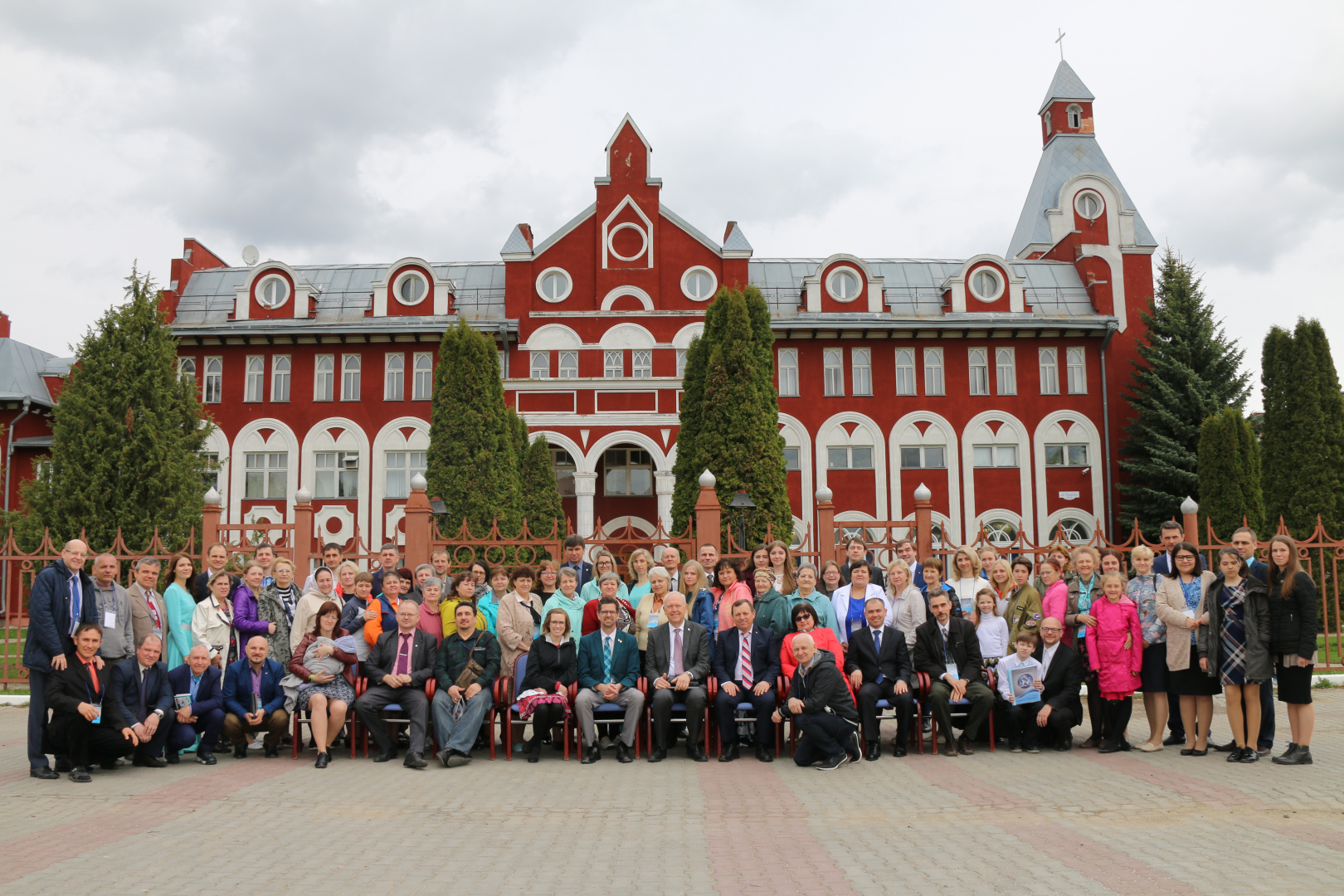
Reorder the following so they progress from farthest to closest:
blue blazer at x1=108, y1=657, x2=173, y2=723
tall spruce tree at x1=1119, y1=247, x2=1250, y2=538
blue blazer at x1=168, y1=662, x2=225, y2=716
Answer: tall spruce tree at x1=1119, y1=247, x2=1250, y2=538
blue blazer at x1=168, y1=662, x2=225, y2=716
blue blazer at x1=108, y1=657, x2=173, y2=723

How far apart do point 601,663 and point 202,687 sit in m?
3.61

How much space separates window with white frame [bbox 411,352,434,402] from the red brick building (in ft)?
0.19

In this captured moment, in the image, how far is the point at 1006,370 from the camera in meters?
33.0

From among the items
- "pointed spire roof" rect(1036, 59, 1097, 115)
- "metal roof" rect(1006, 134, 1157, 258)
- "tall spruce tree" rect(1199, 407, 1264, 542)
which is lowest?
"tall spruce tree" rect(1199, 407, 1264, 542)

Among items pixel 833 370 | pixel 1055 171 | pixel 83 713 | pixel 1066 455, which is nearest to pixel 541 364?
pixel 833 370

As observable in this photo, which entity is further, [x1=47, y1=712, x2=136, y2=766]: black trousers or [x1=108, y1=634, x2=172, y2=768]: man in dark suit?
[x1=108, y1=634, x2=172, y2=768]: man in dark suit

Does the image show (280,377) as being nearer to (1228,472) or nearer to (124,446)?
(124,446)

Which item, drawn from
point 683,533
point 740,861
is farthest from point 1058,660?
point 683,533

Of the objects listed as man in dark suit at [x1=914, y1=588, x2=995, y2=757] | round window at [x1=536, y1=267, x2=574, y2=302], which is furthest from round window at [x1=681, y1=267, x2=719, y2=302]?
man in dark suit at [x1=914, y1=588, x2=995, y2=757]

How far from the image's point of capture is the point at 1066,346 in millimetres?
33062

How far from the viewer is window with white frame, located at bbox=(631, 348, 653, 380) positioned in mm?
31516

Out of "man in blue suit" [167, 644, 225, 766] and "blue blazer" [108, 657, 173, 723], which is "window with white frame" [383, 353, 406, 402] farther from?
"blue blazer" [108, 657, 173, 723]

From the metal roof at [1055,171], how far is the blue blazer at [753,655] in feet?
108

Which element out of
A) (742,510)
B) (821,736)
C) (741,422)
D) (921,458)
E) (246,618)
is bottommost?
(821,736)
